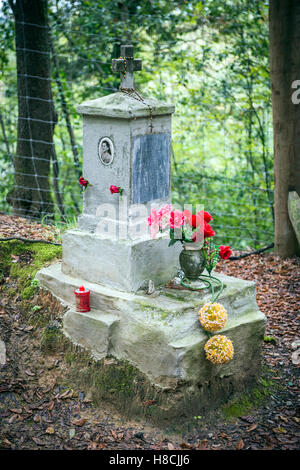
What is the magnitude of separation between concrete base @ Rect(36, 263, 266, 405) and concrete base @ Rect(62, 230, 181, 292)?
0.09 m

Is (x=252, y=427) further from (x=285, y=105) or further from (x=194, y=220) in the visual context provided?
(x=285, y=105)

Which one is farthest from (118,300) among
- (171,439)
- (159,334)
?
(171,439)

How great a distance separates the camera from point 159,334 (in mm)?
3703

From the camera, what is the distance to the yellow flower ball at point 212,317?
3.71 m

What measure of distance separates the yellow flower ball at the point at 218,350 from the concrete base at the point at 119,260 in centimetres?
75

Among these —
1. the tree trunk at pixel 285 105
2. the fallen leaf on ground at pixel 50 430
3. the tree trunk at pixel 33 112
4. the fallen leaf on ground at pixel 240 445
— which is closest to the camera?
the fallen leaf on ground at pixel 240 445

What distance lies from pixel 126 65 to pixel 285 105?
101 inches

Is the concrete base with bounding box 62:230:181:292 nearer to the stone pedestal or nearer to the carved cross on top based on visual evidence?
the stone pedestal

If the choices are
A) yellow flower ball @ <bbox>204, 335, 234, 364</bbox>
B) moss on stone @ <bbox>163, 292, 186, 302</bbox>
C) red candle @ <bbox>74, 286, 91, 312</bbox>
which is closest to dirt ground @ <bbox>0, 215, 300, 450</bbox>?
red candle @ <bbox>74, 286, 91, 312</bbox>

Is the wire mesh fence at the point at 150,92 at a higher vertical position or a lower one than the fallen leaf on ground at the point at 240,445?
higher

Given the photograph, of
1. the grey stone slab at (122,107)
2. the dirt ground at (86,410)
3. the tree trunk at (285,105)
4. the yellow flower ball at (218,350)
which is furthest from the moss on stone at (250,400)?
the tree trunk at (285,105)

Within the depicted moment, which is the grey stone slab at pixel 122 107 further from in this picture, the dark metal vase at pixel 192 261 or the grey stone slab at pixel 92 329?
the grey stone slab at pixel 92 329

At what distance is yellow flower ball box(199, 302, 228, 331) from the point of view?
3.71 meters
